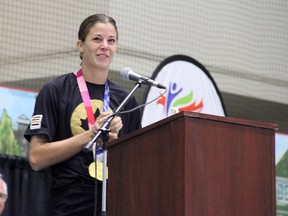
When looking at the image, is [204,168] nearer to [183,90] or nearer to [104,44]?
[104,44]

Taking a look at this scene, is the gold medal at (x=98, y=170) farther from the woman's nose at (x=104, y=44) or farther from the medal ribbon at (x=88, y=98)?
the woman's nose at (x=104, y=44)

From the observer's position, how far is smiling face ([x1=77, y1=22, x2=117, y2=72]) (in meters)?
3.69

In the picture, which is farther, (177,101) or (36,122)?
(177,101)

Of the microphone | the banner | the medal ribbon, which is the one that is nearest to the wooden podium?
the microphone

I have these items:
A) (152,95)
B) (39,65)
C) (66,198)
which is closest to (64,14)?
(39,65)

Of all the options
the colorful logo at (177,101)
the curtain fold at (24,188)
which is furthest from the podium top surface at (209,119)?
the colorful logo at (177,101)

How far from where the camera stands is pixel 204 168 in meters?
2.69

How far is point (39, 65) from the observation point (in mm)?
6086

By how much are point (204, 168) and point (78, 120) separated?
107 centimetres

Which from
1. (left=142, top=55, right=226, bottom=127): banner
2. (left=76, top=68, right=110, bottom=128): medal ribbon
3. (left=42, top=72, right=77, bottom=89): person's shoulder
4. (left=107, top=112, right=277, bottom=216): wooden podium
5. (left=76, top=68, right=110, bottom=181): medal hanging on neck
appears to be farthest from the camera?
(left=142, top=55, right=226, bottom=127): banner

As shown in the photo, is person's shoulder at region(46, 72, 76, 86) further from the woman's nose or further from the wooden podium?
the wooden podium

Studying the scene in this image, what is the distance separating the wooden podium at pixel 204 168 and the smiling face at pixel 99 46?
2.83ft

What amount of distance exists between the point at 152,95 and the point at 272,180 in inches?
115

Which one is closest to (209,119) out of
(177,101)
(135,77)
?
(135,77)
